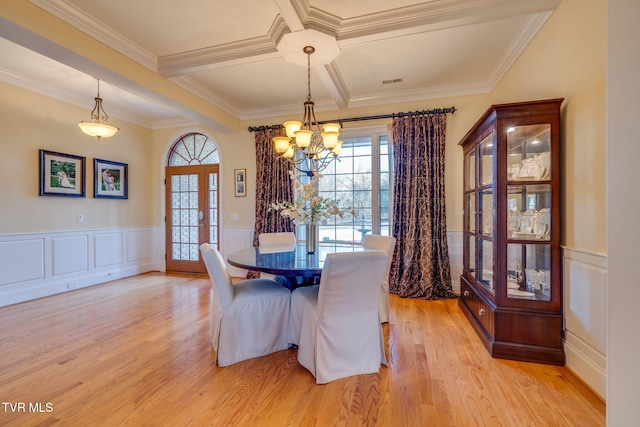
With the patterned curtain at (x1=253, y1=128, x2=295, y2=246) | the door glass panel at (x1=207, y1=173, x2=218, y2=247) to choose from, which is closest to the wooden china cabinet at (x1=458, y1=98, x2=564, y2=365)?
the patterned curtain at (x1=253, y1=128, x2=295, y2=246)

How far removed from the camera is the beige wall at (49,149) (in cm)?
355

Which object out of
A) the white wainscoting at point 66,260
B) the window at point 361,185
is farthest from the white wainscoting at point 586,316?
the white wainscoting at point 66,260

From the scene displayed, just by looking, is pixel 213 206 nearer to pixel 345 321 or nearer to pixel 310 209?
pixel 310 209

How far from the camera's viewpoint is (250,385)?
1.93 m

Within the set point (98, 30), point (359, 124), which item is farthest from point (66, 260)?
point (359, 124)

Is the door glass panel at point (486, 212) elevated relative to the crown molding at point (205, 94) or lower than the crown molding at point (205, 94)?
lower

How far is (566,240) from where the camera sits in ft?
7.04

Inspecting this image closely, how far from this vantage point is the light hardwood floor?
1630mm

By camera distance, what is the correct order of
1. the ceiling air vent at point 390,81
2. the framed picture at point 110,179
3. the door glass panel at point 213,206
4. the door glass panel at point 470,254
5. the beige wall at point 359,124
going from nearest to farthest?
1. the beige wall at point 359,124
2. the door glass panel at point 470,254
3. the ceiling air vent at point 390,81
4. the framed picture at point 110,179
5. the door glass panel at point 213,206

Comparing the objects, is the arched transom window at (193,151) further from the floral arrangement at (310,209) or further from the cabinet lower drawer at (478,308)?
the cabinet lower drawer at (478,308)

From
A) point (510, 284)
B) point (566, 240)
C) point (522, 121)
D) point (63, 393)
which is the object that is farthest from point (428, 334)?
point (63, 393)

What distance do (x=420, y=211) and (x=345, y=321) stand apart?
242cm

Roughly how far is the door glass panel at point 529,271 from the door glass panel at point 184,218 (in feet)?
16.1

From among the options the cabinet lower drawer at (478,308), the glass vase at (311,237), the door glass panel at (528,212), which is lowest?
the cabinet lower drawer at (478,308)
